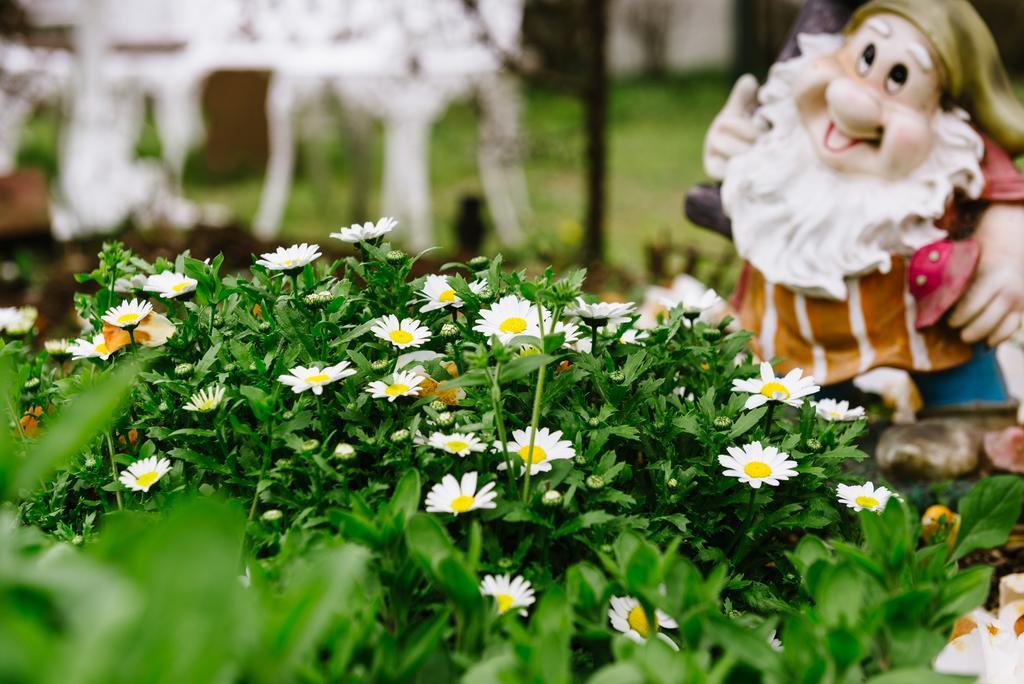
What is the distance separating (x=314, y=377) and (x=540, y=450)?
23 cm

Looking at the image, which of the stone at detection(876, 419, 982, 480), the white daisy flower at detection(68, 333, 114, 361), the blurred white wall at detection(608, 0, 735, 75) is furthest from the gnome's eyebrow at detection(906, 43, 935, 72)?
the blurred white wall at detection(608, 0, 735, 75)

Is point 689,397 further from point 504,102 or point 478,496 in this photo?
point 504,102

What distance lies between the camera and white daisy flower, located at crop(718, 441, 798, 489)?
989 millimetres

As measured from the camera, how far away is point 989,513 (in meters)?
0.96

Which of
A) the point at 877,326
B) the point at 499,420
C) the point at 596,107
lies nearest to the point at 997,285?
the point at 877,326

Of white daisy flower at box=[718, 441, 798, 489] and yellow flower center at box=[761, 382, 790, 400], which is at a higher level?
yellow flower center at box=[761, 382, 790, 400]

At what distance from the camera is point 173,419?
3.51 feet

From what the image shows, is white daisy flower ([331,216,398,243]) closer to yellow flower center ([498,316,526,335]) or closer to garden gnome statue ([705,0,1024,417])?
yellow flower center ([498,316,526,335])

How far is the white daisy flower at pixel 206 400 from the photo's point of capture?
0.99m

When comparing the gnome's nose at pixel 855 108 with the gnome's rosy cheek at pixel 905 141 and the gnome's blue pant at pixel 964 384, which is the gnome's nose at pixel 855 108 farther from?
the gnome's blue pant at pixel 964 384

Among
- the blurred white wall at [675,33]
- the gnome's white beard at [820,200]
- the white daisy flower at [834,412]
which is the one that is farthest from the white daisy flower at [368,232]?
the blurred white wall at [675,33]

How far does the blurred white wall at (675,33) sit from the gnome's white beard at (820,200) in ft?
22.9

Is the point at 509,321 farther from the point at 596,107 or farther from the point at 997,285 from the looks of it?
the point at 596,107

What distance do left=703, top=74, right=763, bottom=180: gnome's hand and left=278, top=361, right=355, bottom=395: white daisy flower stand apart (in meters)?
1.12
